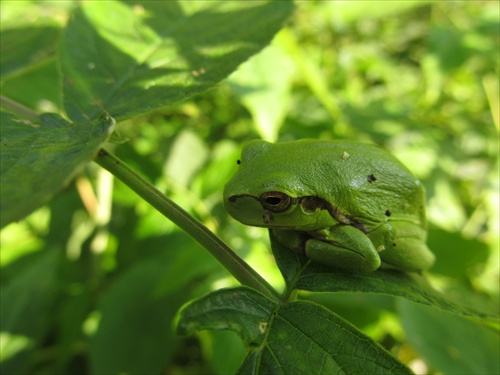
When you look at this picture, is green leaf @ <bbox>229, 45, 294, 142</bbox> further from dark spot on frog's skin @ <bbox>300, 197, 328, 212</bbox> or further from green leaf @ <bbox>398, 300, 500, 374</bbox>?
green leaf @ <bbox>398, 300, 500, 374</bbox>

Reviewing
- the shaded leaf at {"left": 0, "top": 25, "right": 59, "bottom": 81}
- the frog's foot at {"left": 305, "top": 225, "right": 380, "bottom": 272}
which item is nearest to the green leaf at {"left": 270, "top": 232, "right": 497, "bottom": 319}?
the frog's foot at {"left": 305, "top": 225, "right": 380, "bottom": 272}

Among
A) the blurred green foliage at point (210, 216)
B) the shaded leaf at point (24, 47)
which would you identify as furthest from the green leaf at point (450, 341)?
the shaded leaf at point (24, 47)

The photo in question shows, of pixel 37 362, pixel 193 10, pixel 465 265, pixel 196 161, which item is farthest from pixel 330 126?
pixel 37 362

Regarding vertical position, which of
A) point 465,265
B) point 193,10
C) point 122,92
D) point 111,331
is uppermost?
point 193,10

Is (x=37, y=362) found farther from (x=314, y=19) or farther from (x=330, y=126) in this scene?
(x=314, y=19)

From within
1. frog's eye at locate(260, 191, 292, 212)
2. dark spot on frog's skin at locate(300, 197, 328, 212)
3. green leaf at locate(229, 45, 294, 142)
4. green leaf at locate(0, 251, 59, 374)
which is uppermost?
green leaf at locate(229, 45, 294, 142)
